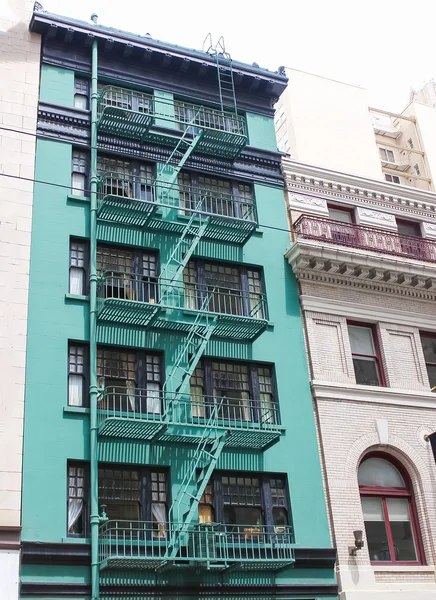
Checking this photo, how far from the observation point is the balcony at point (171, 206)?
24.0 metres

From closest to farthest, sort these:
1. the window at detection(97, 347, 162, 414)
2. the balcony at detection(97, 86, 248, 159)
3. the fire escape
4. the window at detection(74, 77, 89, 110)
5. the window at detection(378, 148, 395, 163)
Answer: the fire escape → the window at detection(97, 347, 162, 414) → the balcony at detection(97, 86, 248, 159) → the window at detection(74, 77, 89, 110) → the window at detection(378, 148, 395, 163)

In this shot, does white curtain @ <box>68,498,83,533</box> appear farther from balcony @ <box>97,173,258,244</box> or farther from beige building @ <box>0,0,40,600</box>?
balcony @ <box>97,173,258,244</box>

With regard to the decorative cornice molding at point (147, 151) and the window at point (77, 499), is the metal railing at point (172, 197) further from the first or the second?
the window at point (77, 499)

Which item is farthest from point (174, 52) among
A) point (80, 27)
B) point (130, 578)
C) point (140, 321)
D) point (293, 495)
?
point (130, 578)

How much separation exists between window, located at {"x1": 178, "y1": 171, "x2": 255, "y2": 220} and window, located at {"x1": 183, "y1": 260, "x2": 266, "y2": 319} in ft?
6.38

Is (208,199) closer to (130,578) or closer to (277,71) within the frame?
(277,71)

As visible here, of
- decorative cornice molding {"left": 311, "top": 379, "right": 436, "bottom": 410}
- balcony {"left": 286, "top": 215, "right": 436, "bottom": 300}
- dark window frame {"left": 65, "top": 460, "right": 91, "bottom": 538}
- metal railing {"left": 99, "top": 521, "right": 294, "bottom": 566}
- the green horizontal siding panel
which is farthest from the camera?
balcony {"left": 286, "top": 215, "right": 436, "bottom": 300}

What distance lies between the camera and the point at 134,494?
68.5 ft

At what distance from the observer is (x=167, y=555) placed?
765 inches

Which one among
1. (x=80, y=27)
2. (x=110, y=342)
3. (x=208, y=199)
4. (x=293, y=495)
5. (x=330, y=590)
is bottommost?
(x=330, y=590)

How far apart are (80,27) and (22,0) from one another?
2.31 meters

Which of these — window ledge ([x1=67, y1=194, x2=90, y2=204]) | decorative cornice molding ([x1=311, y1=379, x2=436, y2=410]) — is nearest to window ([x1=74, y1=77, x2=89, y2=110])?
window ledge ([x1=67, y1=194, x2=90, y2=204])

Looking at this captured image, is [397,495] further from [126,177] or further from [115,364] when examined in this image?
[126,177]

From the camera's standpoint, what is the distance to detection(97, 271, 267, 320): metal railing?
23391 mm
